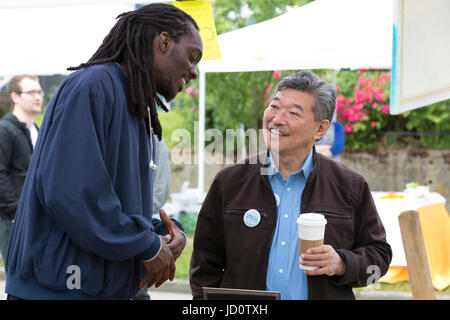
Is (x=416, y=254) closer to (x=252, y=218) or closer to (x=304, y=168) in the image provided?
(x=304, y=168)

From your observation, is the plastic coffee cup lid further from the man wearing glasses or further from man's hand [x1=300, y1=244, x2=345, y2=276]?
the man wearing glasses

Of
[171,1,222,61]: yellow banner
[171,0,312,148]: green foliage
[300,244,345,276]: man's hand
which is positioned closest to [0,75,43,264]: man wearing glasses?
[171,1,222,61]: yellow banner

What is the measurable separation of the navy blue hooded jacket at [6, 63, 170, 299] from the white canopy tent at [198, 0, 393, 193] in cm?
458

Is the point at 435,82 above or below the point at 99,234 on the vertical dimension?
above

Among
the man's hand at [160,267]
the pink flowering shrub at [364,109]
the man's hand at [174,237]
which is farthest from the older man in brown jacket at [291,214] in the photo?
Answer: the pink flowering shrub at [364,109]

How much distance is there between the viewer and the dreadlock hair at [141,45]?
1.76 m

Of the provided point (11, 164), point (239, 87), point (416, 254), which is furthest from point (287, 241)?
point (239, 87)

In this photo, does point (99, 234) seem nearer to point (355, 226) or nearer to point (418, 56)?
point (355, 226)

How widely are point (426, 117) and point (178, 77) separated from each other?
9.63 m

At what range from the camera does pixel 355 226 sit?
232 centimetres

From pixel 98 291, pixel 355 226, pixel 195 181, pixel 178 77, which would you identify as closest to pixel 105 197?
pixel 98 291

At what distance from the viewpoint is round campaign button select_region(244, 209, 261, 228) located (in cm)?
227
